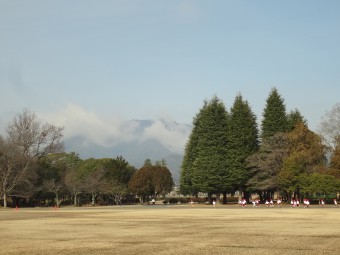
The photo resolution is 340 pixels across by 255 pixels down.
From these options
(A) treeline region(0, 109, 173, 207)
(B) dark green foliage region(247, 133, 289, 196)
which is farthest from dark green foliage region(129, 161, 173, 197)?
(B) dark green foliage region(247, 133, 289, 196)

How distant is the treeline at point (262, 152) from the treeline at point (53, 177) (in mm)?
21345

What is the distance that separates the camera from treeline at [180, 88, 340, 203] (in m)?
68.6

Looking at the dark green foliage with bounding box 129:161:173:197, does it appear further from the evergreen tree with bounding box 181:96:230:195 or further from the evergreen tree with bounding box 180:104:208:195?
the evergreen tree with bounding box 181:96:230:195

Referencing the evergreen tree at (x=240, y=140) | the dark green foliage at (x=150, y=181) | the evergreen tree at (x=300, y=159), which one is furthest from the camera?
the dark green foliage at (x=150, y=181)

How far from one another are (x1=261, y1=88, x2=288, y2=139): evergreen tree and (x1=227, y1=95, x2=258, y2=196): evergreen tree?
227cm

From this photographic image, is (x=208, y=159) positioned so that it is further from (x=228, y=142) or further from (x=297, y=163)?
(x=297, y=163)

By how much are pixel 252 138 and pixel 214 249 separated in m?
66.1

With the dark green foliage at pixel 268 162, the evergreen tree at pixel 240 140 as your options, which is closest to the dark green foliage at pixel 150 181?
the evergreen tree at pixel 240 140

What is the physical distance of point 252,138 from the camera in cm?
7938

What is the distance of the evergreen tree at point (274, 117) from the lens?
3086 inches

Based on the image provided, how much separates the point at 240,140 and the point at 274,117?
7.31 metres

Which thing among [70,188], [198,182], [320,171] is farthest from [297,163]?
[70,188]

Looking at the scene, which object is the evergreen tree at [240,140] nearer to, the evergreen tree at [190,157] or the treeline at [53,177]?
the evergreen tree at [190,157]

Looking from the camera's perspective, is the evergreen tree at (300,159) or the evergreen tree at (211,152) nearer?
the evergreen tree at (300,159)
